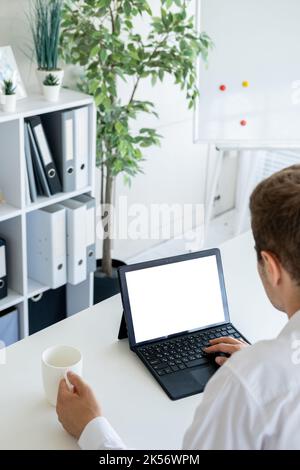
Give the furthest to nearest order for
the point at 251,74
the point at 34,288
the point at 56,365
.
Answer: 1. the point at 251,74
2. the point at 34,288
3. the point at 56,365

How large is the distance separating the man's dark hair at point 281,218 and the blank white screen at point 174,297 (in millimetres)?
513

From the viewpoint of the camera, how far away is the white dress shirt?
117 cm

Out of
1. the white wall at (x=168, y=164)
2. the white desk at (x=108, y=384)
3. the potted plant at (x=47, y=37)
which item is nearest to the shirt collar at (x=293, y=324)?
the white desk at (x=108, y=384)

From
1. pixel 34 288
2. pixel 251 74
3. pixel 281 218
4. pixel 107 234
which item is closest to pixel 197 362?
pixel 281 218

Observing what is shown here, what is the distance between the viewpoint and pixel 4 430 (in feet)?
4.83

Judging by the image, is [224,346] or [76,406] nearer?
[76,406]

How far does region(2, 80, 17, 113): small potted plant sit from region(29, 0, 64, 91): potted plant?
8.6 inches

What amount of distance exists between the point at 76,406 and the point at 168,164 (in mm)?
2506

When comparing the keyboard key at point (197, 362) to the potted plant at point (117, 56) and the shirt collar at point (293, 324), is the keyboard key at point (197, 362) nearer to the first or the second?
the shirt collar at point (293, 324)

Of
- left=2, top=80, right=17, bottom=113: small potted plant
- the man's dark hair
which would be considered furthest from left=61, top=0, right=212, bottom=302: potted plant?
the man's dark hair

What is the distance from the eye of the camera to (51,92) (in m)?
2.61

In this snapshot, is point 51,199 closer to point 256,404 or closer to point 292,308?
point 292,308
